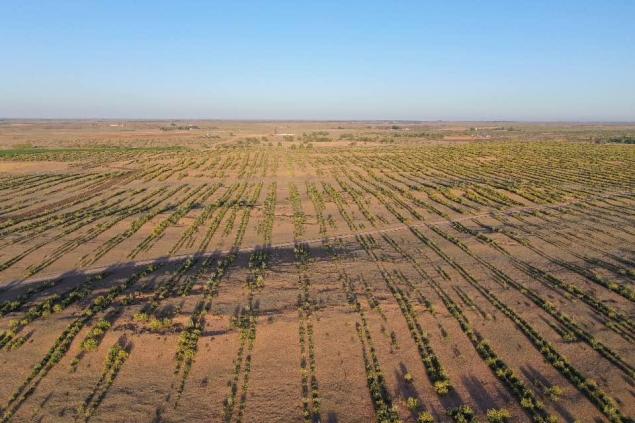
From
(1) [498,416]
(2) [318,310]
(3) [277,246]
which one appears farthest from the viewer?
(3) [277,246]

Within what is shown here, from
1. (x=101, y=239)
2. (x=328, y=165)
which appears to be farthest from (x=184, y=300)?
(x=328, y=165)

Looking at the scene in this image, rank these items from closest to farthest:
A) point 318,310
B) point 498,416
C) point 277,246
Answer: point 498,416 → point 318,310 → point 277,246

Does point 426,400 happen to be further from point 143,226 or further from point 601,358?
point 143,226

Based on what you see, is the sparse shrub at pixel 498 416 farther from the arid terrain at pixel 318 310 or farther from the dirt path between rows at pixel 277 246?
the dirt path between rows at pixel 277 246

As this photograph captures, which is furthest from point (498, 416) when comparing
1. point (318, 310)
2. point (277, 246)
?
point (277, 246)

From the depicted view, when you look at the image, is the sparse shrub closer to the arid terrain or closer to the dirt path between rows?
the arid terrain

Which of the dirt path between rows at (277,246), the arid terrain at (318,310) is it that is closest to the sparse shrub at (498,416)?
the arid terrain at (318,310)

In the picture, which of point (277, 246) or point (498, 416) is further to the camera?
point (277, 246)

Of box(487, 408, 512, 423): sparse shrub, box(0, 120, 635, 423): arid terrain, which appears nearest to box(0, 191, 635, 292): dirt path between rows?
box(0, 120, 635, 423): arid terrain

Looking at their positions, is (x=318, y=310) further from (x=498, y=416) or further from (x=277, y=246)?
(x=277, y=246)
